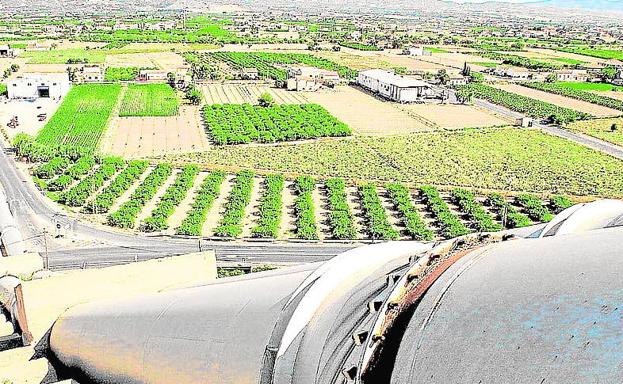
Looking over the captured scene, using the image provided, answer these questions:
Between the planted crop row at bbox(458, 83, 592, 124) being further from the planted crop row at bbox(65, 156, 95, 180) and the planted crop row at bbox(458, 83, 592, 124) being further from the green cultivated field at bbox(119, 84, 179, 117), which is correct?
the planted crop row at bbox(65, 156, 95, 180)

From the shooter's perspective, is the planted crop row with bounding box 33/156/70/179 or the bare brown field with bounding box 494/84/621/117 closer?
the planted crop row with bounding box 33/156/70/179

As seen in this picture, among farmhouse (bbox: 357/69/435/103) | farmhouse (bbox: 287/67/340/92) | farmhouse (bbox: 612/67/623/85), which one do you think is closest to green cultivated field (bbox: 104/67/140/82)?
farmhouse (bbox: 287/67/340/92)

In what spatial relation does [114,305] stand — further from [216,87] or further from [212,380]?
[216,87]

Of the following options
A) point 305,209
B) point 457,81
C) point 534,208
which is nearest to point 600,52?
point 457,81

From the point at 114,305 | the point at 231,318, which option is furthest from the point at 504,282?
the point at 114,305

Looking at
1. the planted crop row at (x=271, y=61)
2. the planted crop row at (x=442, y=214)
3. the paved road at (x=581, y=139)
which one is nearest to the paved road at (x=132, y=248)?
the planted crop row at (x=442, y=214)

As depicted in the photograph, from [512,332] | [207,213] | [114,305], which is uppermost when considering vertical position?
[512,332]

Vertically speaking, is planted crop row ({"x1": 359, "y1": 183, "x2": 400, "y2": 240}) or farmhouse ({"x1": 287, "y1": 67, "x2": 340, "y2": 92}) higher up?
farmhouse ({"x1": 287, "y1": 67, "x2": 340, "y2": 92})

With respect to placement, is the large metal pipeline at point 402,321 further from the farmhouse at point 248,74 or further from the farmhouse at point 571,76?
the farmhouse at point 571,76
